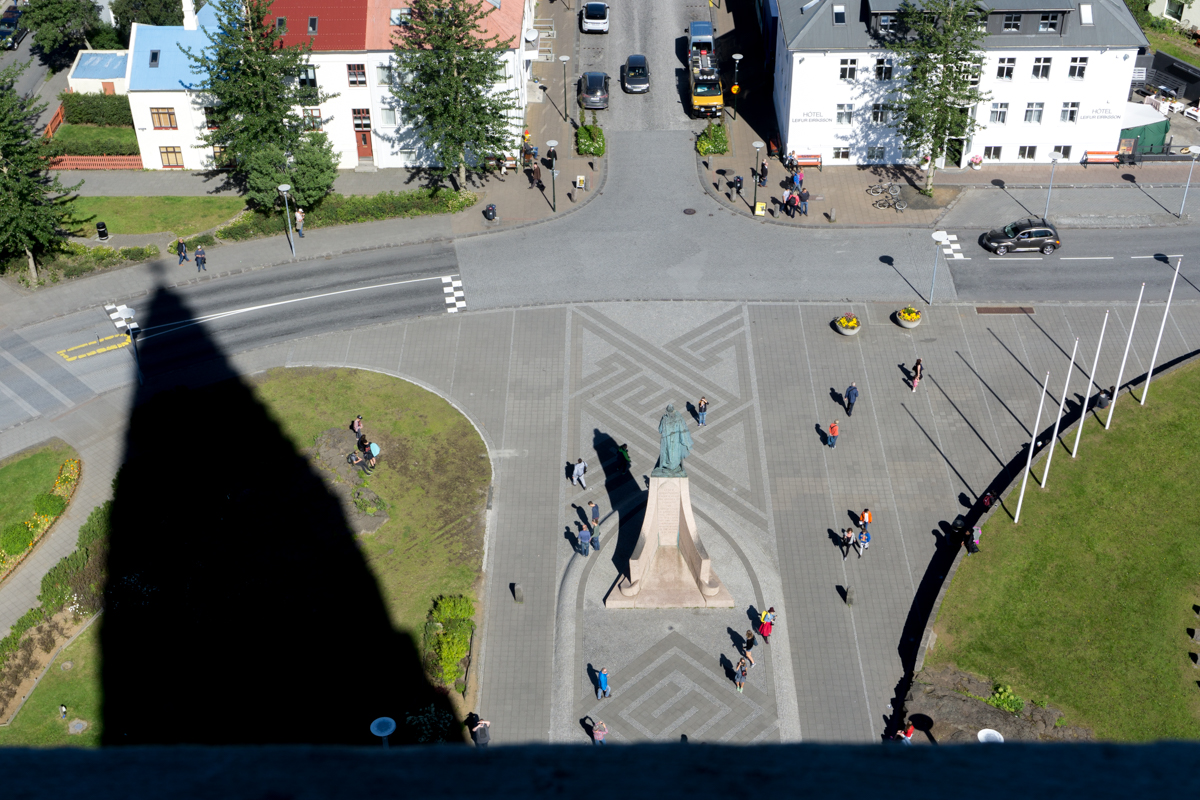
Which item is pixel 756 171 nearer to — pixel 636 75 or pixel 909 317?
pixel 636 75

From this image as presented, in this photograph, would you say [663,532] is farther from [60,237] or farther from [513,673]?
[60,237]

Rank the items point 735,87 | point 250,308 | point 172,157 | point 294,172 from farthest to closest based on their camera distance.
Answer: point 735,87 → point 172,157 → point 294,172 → point 250,308

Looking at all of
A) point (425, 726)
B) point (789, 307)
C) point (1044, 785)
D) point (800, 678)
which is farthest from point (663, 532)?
point (1044, 785)

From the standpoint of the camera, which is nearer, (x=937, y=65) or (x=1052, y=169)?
(x=937, y=65)

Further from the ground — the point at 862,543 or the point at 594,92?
the point at 594,92

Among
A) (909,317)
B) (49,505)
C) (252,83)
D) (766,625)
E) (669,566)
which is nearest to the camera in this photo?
(766,625)

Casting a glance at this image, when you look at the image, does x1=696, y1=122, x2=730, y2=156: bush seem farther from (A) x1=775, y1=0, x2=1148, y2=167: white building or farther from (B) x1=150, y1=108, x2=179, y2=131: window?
(B) x1=150, y1=108, x2=179, y2=131: window

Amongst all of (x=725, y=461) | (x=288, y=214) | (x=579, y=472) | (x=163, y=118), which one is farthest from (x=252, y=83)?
(x=725, y=461)

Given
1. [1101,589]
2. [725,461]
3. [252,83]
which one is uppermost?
[252,83]
